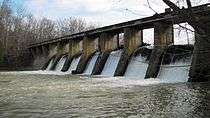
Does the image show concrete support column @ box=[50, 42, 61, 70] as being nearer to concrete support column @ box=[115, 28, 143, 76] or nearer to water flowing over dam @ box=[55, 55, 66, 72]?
water flowing over dam @ box=[55, 55, 66, 72]

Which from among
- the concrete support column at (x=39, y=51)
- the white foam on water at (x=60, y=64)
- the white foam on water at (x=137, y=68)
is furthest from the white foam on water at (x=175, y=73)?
the concrete support column at (x=39, y=51)

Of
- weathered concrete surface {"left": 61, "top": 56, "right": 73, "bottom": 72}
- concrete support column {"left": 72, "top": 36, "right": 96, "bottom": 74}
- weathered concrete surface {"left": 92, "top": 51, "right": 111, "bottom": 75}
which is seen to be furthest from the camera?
weathered concrete surface {"left": 61, "top": 56, "right": 73, "bottom": 72}

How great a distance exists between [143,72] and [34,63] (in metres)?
32.7

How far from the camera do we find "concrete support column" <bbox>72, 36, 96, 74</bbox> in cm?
3744

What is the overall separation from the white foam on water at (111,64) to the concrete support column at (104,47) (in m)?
0.41

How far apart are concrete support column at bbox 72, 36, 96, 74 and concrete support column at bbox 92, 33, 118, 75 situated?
2663 mm

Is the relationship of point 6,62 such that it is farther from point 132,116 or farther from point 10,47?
point 132,116

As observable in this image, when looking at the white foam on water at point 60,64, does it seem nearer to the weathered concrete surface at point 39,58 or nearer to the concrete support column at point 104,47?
the weathered concrete surface at point 39,58

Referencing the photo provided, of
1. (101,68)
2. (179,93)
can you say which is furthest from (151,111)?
(101,68)

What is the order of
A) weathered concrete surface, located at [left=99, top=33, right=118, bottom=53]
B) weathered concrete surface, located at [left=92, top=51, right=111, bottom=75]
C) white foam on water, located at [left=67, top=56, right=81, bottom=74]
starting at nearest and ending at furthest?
weathered concrete surface, located at [left=92, top=51, right=111, bottom=75], weathered concrete surface, located at [left=99, top=33, right=118, bottom=53], white foam on water, located at [left=67, top=56, right=81, bottom=74]

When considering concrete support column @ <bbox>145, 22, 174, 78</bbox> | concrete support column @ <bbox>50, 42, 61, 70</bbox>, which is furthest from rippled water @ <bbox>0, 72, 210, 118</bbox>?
concrete support column @ <bbox>50, 42, 61, 70</bbox>

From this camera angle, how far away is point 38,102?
14.5 m

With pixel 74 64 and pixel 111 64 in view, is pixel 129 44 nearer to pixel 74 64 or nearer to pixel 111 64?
pixel 111 64

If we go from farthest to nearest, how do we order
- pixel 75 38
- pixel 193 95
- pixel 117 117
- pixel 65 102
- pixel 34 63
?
pixel 34 63 → pixel 75 38 → pixel 193 95 → pixel 65 102 → pixel 117 117
